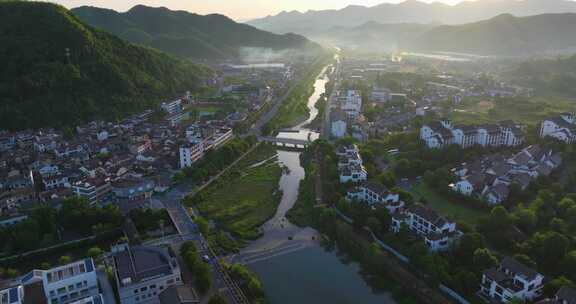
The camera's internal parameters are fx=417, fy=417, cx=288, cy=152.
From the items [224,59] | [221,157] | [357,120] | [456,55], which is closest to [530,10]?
[456,55]

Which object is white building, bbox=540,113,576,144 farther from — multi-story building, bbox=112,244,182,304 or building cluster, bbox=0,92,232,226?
multi-story building, bbox=112,244,182,304

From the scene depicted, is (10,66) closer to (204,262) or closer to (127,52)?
(127,52)

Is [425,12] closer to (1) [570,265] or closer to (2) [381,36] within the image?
(2) [381,36]

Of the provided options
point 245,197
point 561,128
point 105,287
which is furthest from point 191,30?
point 105,287

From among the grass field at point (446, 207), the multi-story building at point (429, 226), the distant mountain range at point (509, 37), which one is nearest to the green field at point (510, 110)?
the grass field at point (446, 207)

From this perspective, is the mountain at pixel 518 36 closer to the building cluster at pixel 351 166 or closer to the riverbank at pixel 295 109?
the riverbank at pixel 295 109
